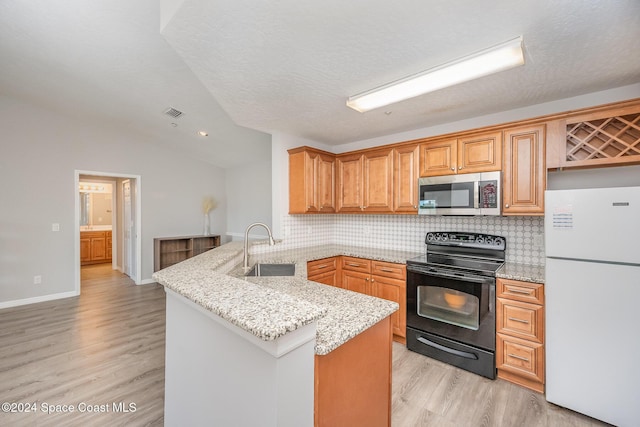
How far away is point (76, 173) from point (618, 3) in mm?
6550

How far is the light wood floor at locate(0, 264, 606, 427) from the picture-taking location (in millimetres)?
1837

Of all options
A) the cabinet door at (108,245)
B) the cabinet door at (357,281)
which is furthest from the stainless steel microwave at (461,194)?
the cabinet door at (108,245)

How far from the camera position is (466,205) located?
260 cm

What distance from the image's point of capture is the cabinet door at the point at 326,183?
11.5 feet

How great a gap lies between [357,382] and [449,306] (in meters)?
1.72

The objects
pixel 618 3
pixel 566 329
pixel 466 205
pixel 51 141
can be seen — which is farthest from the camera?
pixel 51 141

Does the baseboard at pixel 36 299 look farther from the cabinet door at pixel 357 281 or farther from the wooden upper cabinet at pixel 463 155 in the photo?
the wooden upper cabinet at pixel 463 155

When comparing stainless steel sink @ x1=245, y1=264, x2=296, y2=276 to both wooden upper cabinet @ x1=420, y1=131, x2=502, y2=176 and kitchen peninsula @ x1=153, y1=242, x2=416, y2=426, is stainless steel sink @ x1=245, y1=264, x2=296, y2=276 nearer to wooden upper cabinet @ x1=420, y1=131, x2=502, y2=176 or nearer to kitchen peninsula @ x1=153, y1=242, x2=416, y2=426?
kitchen peninsula @ x1=153, y1=242, x2=416, y2=426

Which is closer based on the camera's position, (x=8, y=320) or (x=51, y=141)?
(x=8, y=320)

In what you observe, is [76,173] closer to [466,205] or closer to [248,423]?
[248,423]

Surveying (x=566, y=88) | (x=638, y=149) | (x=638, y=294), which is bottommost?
(x=638, y=294)

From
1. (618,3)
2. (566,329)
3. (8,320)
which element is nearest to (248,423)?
(566,329)

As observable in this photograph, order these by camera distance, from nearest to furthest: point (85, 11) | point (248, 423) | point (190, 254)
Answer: point (248, 423)
point (85, 11)
point (190, 254)

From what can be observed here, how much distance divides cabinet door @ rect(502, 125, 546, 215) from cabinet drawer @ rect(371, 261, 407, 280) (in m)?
1.11
